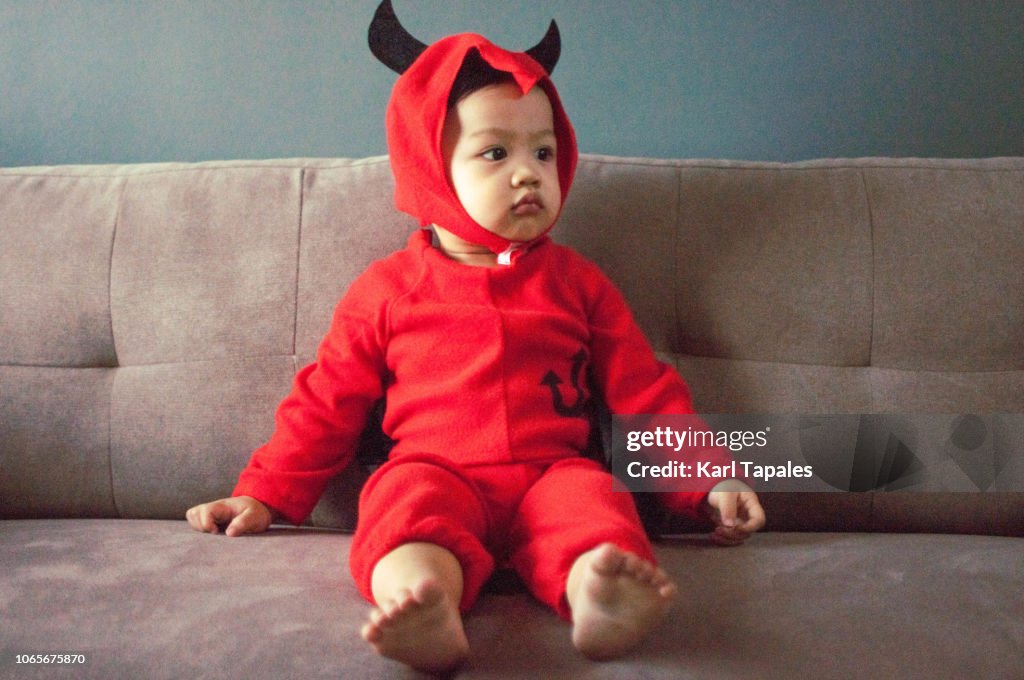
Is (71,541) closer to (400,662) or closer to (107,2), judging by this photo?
(400,662)

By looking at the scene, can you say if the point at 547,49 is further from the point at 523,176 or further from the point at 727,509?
the point at 727,509

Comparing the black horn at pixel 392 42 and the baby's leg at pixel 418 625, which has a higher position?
the black horn at pixel 392 42

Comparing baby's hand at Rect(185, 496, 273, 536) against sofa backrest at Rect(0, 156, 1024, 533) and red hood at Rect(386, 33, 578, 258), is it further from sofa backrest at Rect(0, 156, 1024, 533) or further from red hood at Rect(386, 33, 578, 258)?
red hood at Rect(386, 33, 578, 258)

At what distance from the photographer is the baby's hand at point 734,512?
1038 millimetres

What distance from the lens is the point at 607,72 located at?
1.54m

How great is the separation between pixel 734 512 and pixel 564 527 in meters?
0.27

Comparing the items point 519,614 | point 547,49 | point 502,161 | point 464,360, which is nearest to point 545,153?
point 502,161

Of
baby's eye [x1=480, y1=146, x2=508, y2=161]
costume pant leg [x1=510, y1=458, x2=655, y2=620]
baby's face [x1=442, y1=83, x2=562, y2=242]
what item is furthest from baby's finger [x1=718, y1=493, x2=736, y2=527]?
baby's eye [x1=480, y1=146, x2=508, y2=161]

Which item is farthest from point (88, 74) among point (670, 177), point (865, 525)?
point (865, 525)

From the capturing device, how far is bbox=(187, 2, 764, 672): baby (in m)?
1.04

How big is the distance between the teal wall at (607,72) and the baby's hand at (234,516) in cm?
72

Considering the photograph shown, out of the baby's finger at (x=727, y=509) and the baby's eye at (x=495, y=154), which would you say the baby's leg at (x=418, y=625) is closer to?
the baby's finger at (x=727, y=509)

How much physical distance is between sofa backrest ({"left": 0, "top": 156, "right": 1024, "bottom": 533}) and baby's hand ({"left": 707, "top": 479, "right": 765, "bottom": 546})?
0.18 metres

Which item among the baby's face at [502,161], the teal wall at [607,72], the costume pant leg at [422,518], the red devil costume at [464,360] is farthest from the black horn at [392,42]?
the costume pant leg at [422,518]
